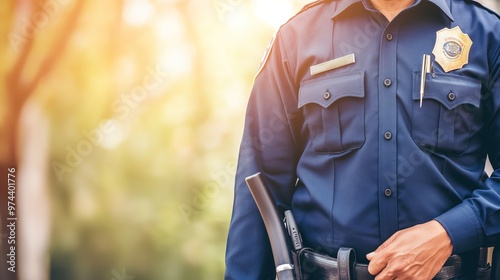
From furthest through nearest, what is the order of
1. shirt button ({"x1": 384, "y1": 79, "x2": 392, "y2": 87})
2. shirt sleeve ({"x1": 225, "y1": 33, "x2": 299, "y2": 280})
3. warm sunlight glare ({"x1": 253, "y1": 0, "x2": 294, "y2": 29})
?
warm sunlight glare ({"x1": 253, "y1": 0, "x2": 294, "y2": 29}), shirt sleeve ({"x1": 225, "y1": 33, "x2": 299, "y2": 280}), shirt button ({"x1": 384, "y1": 79, "x2": 392, "y2": 87})

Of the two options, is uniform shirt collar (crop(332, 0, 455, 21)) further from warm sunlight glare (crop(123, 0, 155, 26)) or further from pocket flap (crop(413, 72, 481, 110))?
warm sunlight glare (crop(123, 0, 155, 26))

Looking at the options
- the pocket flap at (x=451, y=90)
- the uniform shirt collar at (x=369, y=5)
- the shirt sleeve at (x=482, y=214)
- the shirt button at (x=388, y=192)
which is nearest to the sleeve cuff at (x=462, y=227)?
the shirt sleeve at (x=482, y=214)

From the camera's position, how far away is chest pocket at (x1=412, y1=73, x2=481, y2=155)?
4.72 ft

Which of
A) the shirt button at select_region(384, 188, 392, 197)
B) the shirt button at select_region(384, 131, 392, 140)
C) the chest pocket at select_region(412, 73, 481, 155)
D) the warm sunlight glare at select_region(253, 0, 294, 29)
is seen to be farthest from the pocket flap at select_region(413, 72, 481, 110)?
the warm sunlight glare at select_region(253, 0, 294, 29)

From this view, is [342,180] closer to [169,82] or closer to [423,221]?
[423,221]

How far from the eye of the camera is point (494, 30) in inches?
59.1

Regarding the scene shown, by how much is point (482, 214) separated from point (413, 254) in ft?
0.64

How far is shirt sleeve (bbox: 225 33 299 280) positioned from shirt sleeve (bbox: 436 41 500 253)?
17.3 inches

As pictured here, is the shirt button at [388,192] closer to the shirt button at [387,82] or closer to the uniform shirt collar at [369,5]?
the shirt button at [387,82]

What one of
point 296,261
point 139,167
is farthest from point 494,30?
point 139,167

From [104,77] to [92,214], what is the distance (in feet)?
2.33

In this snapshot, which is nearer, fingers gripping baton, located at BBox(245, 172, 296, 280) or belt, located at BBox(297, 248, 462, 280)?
belt, located at BBox(297, 248, 462, 280)

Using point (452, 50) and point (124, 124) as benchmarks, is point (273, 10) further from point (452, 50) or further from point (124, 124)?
point (452, 50)

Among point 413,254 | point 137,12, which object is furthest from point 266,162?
point 137,12
